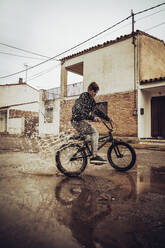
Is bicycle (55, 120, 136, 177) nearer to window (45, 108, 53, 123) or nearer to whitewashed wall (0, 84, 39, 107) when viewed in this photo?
window (45, 108, 53, 123)

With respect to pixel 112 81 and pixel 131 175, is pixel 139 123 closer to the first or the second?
pixel 112 81

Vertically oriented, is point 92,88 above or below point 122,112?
below

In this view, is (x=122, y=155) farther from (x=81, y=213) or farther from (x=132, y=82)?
(x=132, y=82)

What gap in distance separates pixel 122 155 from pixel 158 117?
375 inches

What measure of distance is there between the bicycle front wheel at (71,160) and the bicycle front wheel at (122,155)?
0.84m

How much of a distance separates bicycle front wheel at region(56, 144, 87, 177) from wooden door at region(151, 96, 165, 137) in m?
9.95

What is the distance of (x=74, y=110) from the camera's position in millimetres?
3740

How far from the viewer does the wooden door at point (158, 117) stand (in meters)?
12.1

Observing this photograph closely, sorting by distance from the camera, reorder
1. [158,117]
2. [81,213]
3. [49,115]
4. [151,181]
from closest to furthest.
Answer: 1. [81,213]
2. [151,181]
3. [158,117]
4. [49,115]

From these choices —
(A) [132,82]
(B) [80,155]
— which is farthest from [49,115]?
(B) [80,155]

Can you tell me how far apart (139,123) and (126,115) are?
1.12 meters

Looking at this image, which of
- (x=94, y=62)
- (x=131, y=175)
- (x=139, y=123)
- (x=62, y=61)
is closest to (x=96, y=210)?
(x=131, y=175)

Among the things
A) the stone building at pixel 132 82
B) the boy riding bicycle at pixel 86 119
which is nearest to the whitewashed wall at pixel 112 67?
the stone building at pixel 132 82

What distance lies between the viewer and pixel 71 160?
3650 mm
